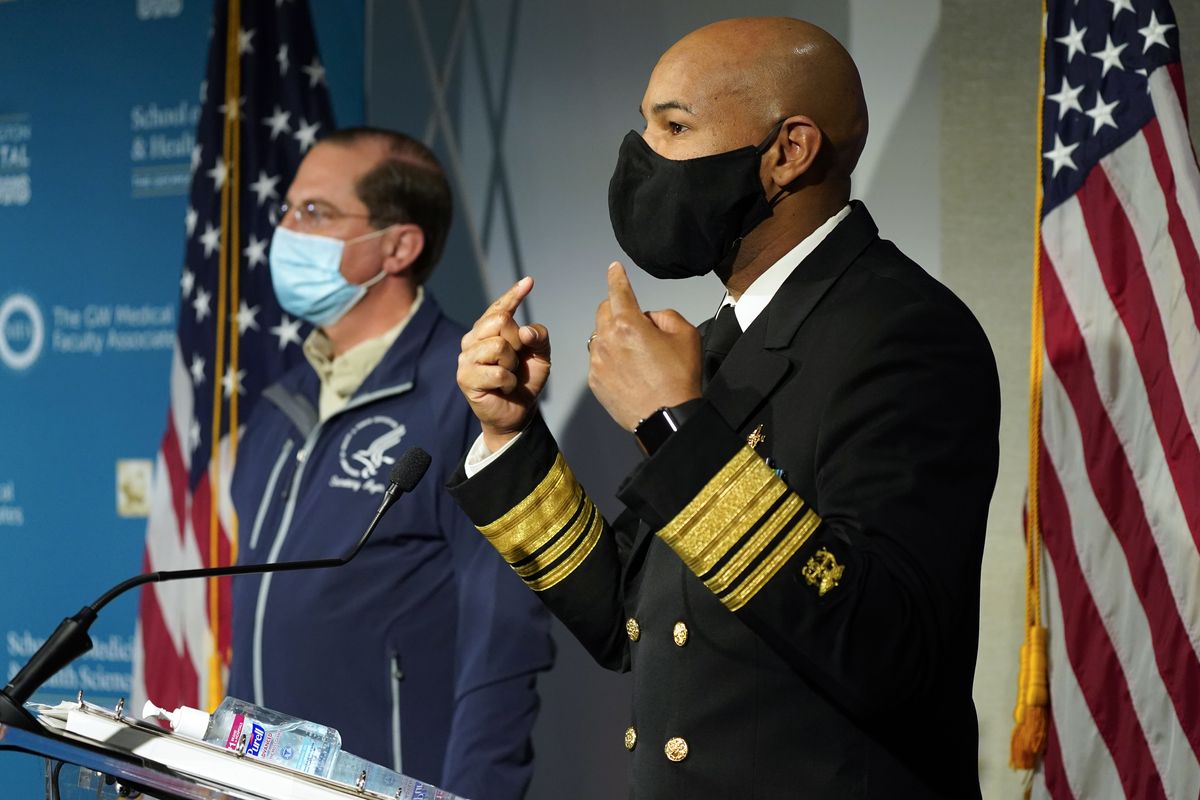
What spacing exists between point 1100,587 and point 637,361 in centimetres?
140

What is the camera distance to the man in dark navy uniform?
1200 millimetres

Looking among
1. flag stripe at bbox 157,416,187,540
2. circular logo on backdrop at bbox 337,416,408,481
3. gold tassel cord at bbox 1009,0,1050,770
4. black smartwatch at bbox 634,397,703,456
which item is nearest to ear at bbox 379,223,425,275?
circular logo on backdrop at bbox 337,416,408,481

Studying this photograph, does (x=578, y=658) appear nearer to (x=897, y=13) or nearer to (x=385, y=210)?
(x=385, y=210)

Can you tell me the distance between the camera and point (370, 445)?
105 inches

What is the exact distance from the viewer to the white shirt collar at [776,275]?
1.51m

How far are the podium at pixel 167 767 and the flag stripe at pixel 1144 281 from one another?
1629mm

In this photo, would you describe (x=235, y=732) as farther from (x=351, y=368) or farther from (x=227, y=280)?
(x=227, y=280)

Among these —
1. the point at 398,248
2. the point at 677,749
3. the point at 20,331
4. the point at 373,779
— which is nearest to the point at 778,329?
the point at 677,749

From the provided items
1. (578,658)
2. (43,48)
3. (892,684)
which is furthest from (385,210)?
(892,684)

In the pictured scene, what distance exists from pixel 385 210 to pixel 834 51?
1567 mm

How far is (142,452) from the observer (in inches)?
147

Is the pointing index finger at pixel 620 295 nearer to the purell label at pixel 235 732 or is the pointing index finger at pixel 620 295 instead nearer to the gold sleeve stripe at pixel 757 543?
the gold sleeve stripe at pixel 757 543

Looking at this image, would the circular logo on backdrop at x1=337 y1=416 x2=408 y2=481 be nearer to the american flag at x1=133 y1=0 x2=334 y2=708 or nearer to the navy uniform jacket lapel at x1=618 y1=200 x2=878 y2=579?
the american flag at x1=133 y1=0 x2=334 y2=708

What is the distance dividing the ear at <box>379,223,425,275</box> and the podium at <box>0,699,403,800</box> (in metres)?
1.81
